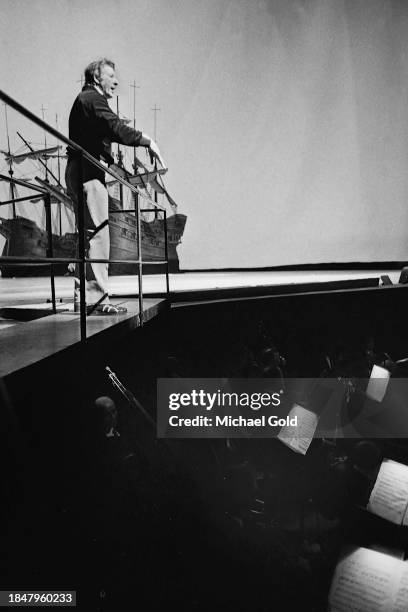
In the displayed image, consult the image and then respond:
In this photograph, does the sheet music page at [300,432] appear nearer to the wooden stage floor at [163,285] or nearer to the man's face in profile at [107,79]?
the wooden stage floor at [163,285]

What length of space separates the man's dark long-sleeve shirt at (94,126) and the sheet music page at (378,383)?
3.36 meters

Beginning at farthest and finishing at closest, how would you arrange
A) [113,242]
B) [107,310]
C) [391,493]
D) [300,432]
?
[113,242] → [300,432] → [391,493] → [107,310]

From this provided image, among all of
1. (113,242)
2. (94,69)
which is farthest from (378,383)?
(113,242)

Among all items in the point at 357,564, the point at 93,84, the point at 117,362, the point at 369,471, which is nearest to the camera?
the point at 93,84

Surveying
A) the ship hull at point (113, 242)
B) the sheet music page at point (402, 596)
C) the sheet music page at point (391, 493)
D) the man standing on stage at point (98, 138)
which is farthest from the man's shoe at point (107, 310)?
the sheet music page at point (402, 596)

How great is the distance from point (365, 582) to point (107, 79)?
13.0 feet

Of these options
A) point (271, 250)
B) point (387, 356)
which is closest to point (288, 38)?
point (271, 250)

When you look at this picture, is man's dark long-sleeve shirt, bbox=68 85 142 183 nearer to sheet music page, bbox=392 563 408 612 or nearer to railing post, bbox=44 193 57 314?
railing post, bbox=44 193 57 314

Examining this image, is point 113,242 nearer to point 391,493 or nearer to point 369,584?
point 391,493

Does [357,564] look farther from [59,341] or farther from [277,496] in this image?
[59,341]

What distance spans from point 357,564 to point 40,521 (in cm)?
292

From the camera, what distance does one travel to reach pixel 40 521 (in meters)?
1.77

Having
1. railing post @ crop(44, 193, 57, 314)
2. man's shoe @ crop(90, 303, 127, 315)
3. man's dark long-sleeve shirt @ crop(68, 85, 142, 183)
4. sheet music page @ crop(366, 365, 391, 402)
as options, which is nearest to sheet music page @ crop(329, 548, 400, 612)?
sheet music page @ crop(366, 365, 391, 402)

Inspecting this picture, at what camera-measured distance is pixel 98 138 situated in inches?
78.7
